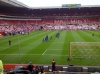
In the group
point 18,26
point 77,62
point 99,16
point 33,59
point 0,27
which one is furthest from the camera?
point 99,16

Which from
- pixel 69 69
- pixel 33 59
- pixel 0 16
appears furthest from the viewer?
pixel 0 16

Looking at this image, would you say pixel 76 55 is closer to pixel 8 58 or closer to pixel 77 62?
pixel 77 62

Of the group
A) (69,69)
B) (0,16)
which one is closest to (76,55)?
(69,69)

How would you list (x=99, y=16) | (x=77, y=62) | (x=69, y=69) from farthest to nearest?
(x=99, y=16) < (x=77, y=62) < (x=69, y=69)

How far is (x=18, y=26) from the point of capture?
244ft

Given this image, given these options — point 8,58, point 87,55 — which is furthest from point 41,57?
point 87,55

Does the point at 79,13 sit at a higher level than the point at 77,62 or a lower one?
higher

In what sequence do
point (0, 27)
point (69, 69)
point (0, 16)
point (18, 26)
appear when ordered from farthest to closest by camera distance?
point (18, 26) < point (0, 16) < point (0, 27) < point (69, 69)

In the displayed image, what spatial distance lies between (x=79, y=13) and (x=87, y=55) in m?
64.0

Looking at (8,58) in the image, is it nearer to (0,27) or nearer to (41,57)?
(41,57)

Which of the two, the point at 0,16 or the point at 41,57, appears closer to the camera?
the point at 41,57

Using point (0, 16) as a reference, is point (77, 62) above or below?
below

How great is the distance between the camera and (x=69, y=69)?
53.6 feet

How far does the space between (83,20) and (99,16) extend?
7.58 meters
